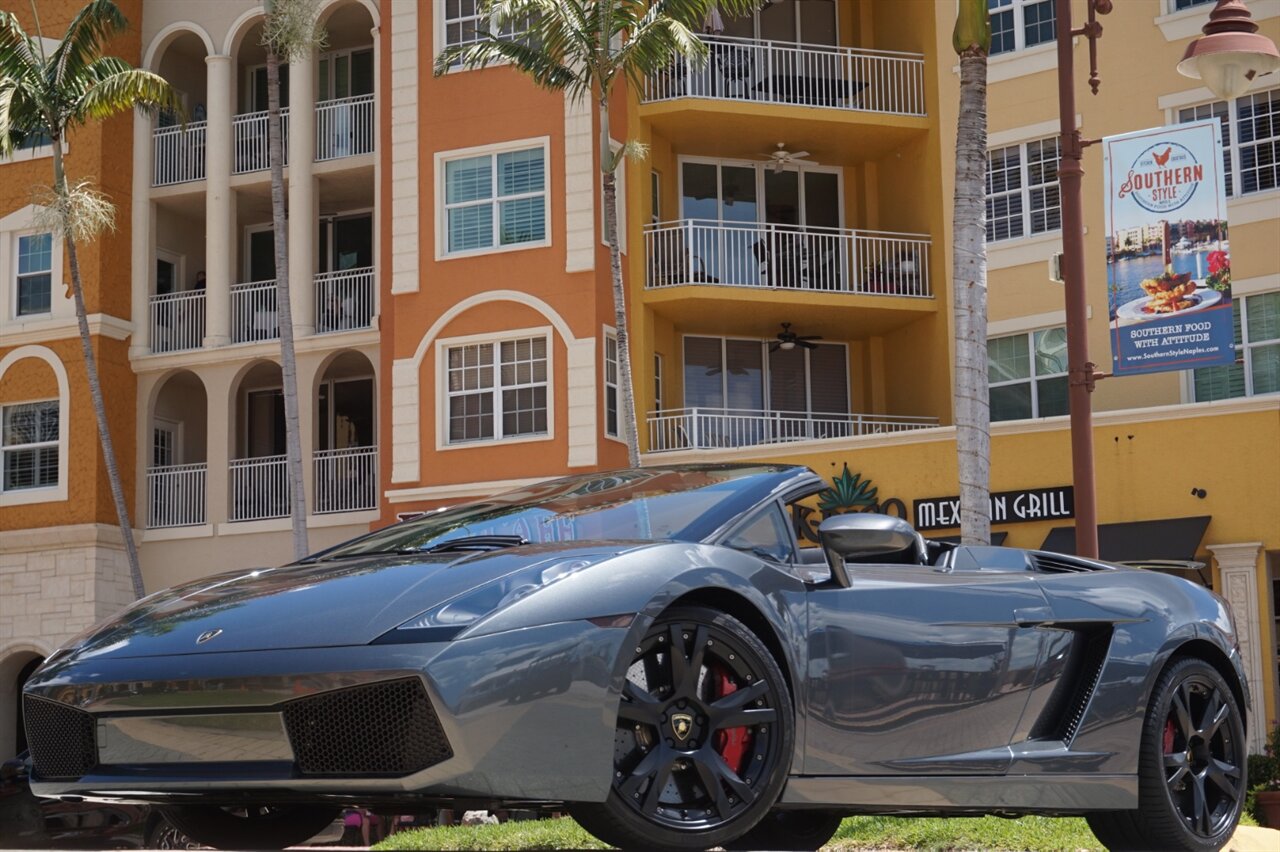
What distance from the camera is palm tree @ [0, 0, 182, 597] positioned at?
92.0 ft

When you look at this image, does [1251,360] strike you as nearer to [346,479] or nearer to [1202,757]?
[346,479]

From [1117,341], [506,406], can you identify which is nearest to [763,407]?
[506,406]

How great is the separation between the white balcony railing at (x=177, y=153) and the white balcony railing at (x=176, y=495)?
550 centimetres

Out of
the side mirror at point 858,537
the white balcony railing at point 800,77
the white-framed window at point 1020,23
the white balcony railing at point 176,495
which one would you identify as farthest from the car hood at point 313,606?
the white balcony railing at point 176,495

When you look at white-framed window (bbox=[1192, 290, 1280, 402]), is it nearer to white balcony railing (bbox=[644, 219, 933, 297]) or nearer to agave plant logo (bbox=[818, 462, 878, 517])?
agave plant logo (bbox=[818, 462, 878, 517])

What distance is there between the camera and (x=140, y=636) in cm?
504

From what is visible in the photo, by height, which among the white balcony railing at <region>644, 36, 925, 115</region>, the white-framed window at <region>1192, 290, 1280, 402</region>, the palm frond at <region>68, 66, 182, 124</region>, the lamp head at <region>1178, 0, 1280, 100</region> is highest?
the white balcony railing at <region>644, 36, 925, 115</region>

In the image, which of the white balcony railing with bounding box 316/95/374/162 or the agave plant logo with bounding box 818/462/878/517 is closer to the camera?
the agave plant logo with bounding box 818/462/878/517

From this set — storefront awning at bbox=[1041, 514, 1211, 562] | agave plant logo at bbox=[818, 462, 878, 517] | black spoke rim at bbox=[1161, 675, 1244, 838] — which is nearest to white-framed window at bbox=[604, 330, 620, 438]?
agave plant logo at bbox=[818, 462, 878, 517]

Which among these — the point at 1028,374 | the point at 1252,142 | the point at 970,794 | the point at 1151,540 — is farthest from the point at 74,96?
the point at 970,794

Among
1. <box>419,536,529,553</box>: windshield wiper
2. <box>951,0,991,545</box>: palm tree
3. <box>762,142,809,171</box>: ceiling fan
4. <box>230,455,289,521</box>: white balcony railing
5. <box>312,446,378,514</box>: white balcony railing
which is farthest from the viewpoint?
<box>230,455,289,521</box>: white balcony railing

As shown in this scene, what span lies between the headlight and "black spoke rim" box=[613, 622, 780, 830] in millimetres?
315

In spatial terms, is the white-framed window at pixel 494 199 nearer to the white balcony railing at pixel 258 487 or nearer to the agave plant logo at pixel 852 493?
the white balcony railing at pixel 258 487

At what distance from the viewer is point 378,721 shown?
4.57m
